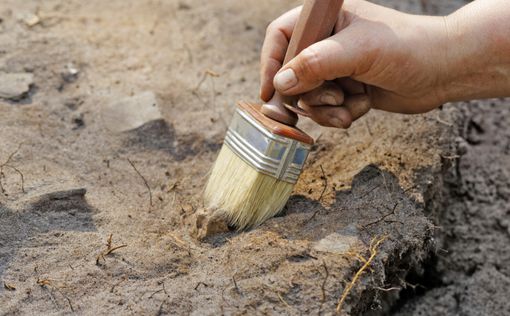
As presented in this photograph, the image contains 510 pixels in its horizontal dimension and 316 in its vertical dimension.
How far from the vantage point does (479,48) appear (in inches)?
111

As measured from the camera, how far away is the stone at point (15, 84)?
11.4 ft

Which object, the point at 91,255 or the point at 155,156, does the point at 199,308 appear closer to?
the point at 91,255

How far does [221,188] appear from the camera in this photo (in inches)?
113

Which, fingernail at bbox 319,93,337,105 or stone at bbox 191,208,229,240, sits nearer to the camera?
stone at bbox 191,208,229,240

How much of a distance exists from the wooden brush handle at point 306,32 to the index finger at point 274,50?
10 centimetres

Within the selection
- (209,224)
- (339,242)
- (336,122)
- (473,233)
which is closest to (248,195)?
(209,224)

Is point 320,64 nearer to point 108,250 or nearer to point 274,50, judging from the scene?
point 274,50

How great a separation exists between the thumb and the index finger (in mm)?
165

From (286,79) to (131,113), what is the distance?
1.09 meters

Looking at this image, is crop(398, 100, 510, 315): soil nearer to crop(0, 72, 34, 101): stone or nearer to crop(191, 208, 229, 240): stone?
crop(191, 208, 229, 240): stone

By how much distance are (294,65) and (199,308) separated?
98cm

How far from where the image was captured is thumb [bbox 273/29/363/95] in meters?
2.65

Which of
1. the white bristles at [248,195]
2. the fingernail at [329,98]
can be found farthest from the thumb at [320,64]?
the white bristles at [248,195]

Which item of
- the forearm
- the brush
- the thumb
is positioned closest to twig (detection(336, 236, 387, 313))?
the brush
